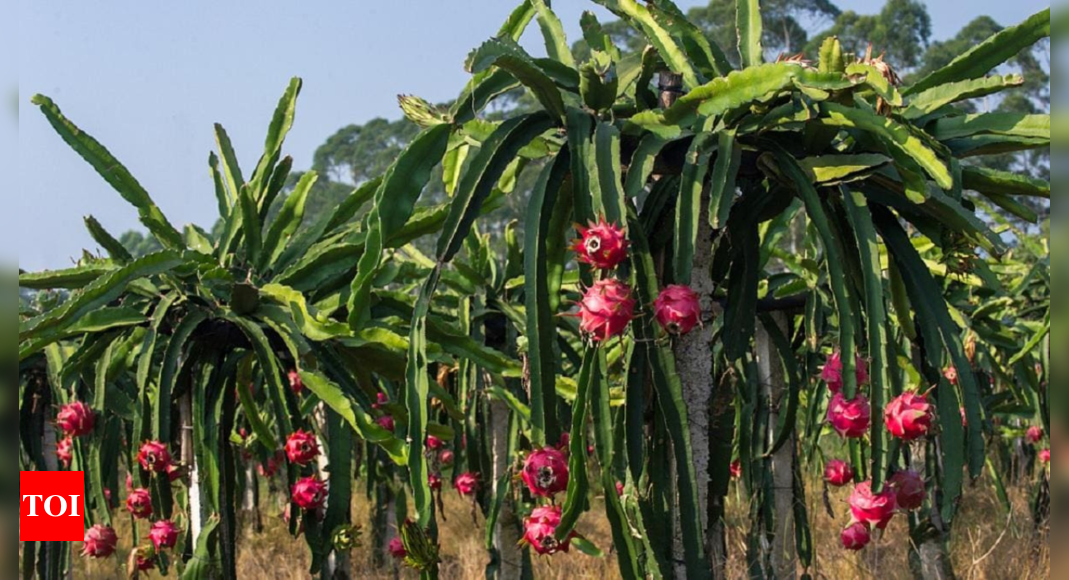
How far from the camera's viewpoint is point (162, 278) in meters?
4.10

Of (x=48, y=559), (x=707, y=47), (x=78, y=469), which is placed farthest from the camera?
(x=48, y=559)

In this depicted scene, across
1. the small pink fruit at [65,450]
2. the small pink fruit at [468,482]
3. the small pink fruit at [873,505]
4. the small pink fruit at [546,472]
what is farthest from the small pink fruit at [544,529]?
the small pink fruit at [65,450]

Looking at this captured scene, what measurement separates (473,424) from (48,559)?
7.56 ft

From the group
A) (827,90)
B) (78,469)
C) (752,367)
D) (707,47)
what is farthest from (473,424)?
(827,90)

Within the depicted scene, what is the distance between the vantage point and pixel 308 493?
4449 millimetres

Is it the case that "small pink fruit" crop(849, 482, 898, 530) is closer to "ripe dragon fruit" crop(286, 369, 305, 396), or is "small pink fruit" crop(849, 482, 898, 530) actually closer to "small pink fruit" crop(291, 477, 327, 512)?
"small pink fruit" crop(291, 477, 327, 512)

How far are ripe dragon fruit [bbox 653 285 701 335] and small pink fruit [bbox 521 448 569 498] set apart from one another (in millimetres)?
446

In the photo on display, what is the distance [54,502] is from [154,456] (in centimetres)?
109

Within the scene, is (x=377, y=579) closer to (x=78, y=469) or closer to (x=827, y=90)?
(x=78, y=469)

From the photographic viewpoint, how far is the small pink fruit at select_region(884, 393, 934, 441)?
2490 millimetres

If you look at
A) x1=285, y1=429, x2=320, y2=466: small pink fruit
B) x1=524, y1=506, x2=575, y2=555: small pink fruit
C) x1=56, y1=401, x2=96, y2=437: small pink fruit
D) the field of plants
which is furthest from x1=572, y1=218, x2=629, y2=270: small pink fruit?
x1=56, y1=401, x2=96, y2=437: small pink fruit

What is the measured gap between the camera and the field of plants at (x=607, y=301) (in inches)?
105

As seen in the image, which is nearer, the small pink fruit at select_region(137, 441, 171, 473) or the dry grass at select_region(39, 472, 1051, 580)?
the small pink fruit at select_region(137, 441, 171, 473)

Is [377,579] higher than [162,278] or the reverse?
the reverse
